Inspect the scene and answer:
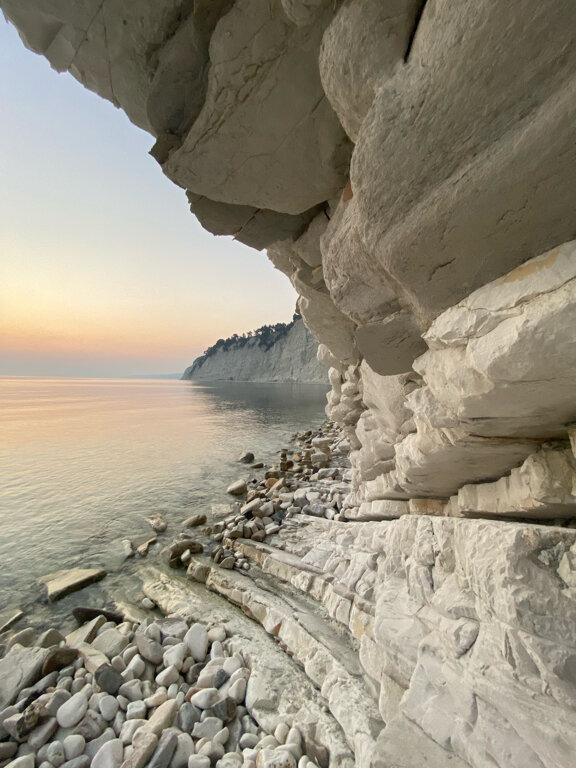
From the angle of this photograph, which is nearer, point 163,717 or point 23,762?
point 23,762

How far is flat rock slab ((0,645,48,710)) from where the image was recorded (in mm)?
3400

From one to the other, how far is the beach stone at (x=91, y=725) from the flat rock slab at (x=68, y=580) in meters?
2.84

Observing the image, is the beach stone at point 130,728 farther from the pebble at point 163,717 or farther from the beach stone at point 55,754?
the beach stone at point 55,754

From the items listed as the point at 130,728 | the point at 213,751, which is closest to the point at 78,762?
the point at 130,728

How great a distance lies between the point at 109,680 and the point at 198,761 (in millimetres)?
1428

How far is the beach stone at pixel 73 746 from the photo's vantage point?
2.80 metres

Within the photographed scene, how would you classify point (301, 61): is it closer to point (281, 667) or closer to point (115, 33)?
point (115, 33)

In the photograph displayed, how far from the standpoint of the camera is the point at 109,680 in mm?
3389

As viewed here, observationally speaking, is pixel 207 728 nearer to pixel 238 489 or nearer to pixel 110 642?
pixel 110 642

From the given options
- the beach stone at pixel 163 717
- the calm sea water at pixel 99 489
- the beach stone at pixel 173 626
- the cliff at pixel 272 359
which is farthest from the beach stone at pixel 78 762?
the cliff at pixel 272 359

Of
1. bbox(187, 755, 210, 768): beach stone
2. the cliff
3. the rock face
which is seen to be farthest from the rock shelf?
the cliff

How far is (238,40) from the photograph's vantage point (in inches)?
81.5

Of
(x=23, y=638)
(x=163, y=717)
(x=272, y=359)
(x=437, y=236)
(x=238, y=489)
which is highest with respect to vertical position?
(x=272, y=359)

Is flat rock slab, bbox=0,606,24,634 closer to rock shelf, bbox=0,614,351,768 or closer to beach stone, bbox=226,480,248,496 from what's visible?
rock shelf, bbox=0,614,351,768
